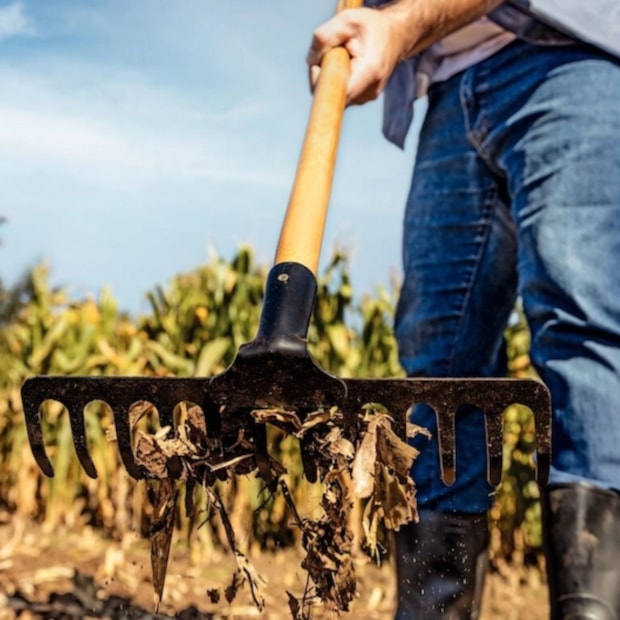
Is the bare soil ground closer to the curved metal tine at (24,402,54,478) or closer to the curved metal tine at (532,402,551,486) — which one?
the curved metal tine at (24,402,54,478)

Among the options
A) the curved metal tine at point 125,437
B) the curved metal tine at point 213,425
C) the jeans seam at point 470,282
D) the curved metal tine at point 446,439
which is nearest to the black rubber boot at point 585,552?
the curved metal tine at point 446,439

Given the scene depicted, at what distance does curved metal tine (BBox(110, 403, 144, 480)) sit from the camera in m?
1.55

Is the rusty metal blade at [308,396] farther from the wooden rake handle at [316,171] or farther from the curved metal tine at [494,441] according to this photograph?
A: the wooden rake handle at [316,171]

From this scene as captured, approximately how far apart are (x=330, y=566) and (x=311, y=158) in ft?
2.10

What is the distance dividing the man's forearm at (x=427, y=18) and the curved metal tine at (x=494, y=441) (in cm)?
75

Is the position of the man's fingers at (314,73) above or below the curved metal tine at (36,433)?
above

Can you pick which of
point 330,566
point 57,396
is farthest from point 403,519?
point 57,396

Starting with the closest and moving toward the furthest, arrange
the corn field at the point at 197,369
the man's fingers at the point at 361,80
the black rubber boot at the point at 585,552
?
the black rubber boot at the point at 585,552 → the man's fingers at the point at 361,80 → the corn field at the point at 197,369

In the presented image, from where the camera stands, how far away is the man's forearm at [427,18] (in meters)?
1.87

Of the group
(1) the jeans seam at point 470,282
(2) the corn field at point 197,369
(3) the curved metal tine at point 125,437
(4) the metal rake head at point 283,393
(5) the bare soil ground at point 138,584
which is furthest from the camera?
(2) the corn field at point 197,369

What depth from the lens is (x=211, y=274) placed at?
15.0 ft

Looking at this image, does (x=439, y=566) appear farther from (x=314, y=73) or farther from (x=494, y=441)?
(x=314, y=73)

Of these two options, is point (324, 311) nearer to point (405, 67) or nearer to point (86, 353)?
point (86, 353)

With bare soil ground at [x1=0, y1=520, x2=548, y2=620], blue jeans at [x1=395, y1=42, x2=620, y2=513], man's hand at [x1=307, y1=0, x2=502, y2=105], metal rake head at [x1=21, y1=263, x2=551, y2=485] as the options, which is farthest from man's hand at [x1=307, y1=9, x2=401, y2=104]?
bare soil ground at [x1=0, y1=520, x2=548, y2=620]
